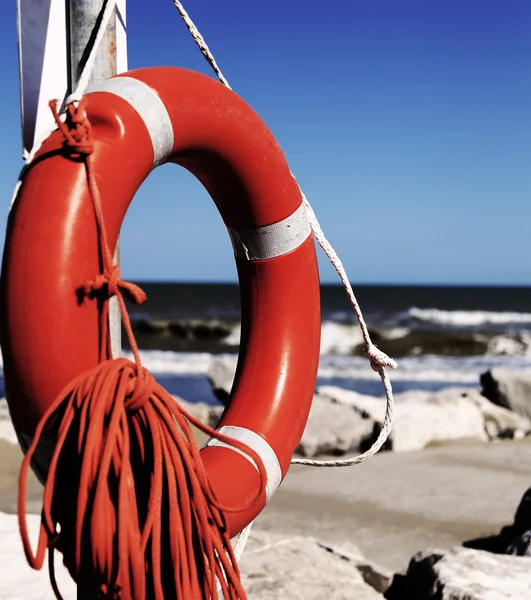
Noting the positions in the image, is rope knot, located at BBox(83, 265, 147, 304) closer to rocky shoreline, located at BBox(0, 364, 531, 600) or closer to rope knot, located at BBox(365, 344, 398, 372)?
rope knot, located at BBox(365, 344, 398, 372)

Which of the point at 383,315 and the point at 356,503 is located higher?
the point at 356,503

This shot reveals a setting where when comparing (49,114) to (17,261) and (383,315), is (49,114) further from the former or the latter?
(383,315)

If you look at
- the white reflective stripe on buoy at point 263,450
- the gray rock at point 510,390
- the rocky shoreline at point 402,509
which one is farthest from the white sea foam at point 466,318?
the white reflective stripe on buoy at point 263,450

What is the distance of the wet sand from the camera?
3818 millimetres

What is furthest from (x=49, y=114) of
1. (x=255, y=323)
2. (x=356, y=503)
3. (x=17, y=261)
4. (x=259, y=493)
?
(x=356, y=503)

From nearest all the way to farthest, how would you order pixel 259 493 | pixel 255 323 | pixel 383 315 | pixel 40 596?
pixel 259 493 < pixel 255 323 < pixel 40 596 < pixel 383 315

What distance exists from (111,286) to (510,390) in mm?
6466

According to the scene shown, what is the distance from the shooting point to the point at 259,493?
176 cm

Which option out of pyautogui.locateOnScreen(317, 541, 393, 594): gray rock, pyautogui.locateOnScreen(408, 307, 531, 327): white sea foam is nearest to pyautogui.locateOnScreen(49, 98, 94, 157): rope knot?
pyautogui.locateOnScreen(317, 541, 393, 594): gray rock

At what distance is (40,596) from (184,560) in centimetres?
114

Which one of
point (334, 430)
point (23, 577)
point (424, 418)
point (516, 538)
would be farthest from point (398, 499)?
point (23, 577)

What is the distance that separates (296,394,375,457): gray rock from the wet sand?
29 centimetres

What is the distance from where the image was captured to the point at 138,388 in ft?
4.63

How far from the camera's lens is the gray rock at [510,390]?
23.5 ft
